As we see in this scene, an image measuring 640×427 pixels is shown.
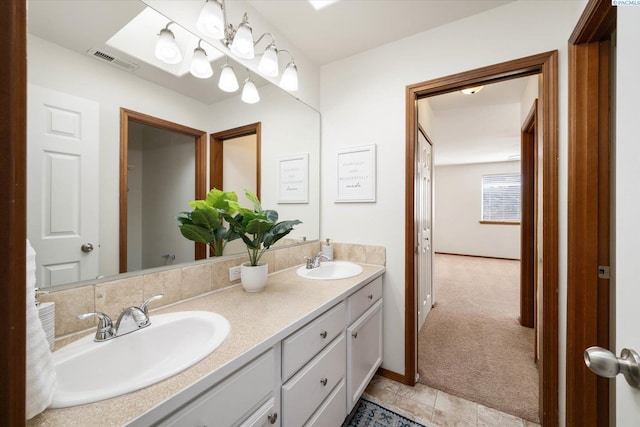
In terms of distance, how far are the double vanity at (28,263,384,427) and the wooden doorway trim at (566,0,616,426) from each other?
0.95 m

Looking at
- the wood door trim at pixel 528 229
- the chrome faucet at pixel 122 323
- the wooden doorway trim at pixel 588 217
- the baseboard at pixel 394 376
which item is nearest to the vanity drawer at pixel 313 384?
the chrome faucet at pixel 122 323

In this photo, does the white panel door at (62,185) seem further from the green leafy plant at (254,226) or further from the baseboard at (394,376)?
the baseboard at (394,376)

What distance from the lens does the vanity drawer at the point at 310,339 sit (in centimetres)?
92


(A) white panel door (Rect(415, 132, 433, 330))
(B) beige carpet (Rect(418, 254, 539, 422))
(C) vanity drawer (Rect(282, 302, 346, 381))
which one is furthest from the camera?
(A) white panel door (Rect(415, 132, 433, 330))

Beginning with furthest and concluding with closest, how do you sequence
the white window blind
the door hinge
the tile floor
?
the white window blind → the tile floor → the door hinge

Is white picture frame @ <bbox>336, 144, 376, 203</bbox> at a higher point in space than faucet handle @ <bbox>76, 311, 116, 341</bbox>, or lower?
higher

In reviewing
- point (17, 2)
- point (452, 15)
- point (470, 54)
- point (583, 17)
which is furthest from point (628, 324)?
point (452, 15)

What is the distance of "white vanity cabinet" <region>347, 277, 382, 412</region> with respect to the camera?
1370 millimetres

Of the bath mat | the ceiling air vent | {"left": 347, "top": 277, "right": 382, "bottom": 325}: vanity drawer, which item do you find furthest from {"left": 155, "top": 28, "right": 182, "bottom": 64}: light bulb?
the bath mat

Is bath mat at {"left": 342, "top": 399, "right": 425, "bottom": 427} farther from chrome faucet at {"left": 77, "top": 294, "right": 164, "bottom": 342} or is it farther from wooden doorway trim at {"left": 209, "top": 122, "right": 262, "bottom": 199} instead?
wooden doorway trim at {"left": 209, "top": 122, "right": 262, "bottom": 199}

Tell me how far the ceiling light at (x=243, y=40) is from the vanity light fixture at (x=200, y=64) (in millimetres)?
170

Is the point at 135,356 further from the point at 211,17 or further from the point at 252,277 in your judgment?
the point at 211,17

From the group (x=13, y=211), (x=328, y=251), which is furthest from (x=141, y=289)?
(x=328, y=251)

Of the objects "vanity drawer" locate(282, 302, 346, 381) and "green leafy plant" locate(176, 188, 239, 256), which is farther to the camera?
"green leafy plant" locate(176, 188, 239, 256)
